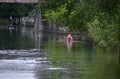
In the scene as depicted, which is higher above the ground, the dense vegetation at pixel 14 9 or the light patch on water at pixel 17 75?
the light patch on water at pixel 17 75

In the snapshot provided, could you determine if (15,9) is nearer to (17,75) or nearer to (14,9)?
(14,9)

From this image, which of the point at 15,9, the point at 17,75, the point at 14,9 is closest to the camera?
the point at 17,75

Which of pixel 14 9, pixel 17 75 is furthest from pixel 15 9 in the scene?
pixel 17 75

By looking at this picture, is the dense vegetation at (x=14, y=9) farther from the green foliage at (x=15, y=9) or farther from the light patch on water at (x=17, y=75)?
the light patch on water at (x=17, y=75)

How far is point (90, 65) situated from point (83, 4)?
24.1 ft

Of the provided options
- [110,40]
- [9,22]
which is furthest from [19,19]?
[110,40]

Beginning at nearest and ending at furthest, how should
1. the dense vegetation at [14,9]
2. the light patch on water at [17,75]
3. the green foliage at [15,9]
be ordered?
1. the light patch on water at [17,75]
2. the dense vegetation at [14,9]
3. the green foliage at [15,9]

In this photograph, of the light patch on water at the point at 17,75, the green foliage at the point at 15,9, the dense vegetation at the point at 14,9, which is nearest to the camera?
the light patch on water at the point at 17,75

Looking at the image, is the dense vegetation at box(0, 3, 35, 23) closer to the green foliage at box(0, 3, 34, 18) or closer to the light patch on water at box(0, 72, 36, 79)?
the green foliage at box(0, 3, 34, 18)

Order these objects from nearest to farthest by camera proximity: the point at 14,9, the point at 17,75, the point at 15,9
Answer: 1. the point at 17,75
2. the point at 15,9
3. the point at 14,9

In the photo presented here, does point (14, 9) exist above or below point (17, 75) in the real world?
below

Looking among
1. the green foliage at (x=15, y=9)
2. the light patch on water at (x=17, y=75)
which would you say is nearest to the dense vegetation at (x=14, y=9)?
the green foliage at (x=15, y=9)

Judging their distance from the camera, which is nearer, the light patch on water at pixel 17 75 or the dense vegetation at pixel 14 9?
the light patch on water at pixel 17 75

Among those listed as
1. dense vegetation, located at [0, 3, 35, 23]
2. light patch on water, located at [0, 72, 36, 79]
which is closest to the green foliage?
dense vegetation, located at [0, 3, 35, 23]
